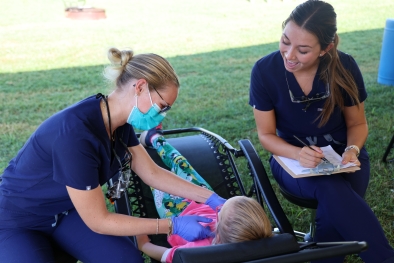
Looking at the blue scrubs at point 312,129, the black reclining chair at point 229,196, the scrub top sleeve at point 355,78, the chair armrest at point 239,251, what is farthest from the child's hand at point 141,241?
the scrub top sleeve at point 355,78

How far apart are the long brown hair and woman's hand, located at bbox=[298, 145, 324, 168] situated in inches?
10.9

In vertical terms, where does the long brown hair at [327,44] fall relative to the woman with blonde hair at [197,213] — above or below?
above

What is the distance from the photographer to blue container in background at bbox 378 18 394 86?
6.27 meters

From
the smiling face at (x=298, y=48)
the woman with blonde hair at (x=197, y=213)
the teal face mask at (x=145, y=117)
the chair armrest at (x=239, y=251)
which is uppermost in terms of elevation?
the smiling face at (x=298, y=48)

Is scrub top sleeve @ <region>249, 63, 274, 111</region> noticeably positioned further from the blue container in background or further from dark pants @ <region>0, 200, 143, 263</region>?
the blue container in background

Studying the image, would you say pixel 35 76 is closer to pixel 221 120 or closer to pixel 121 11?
pixel 221 120

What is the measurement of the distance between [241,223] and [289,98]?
3.28 ft

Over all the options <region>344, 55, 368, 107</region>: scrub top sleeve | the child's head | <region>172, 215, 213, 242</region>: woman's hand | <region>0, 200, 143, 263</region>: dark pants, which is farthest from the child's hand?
<region>344, 55, 368, 107</region>: scrub top sleeve

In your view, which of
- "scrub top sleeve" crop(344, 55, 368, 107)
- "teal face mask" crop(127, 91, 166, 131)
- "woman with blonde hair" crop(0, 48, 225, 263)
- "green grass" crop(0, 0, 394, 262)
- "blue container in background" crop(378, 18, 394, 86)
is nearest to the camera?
"woman with blonde hair" crop(0, 48, 225, 263)

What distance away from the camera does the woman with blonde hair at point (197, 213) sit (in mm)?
1875

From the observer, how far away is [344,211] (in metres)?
2.27

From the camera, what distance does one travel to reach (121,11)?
12922 millimetres

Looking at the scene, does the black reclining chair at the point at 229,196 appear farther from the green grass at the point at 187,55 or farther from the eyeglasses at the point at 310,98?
the green grass at the point at 187,55

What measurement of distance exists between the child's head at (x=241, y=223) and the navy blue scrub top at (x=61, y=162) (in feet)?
1.81
